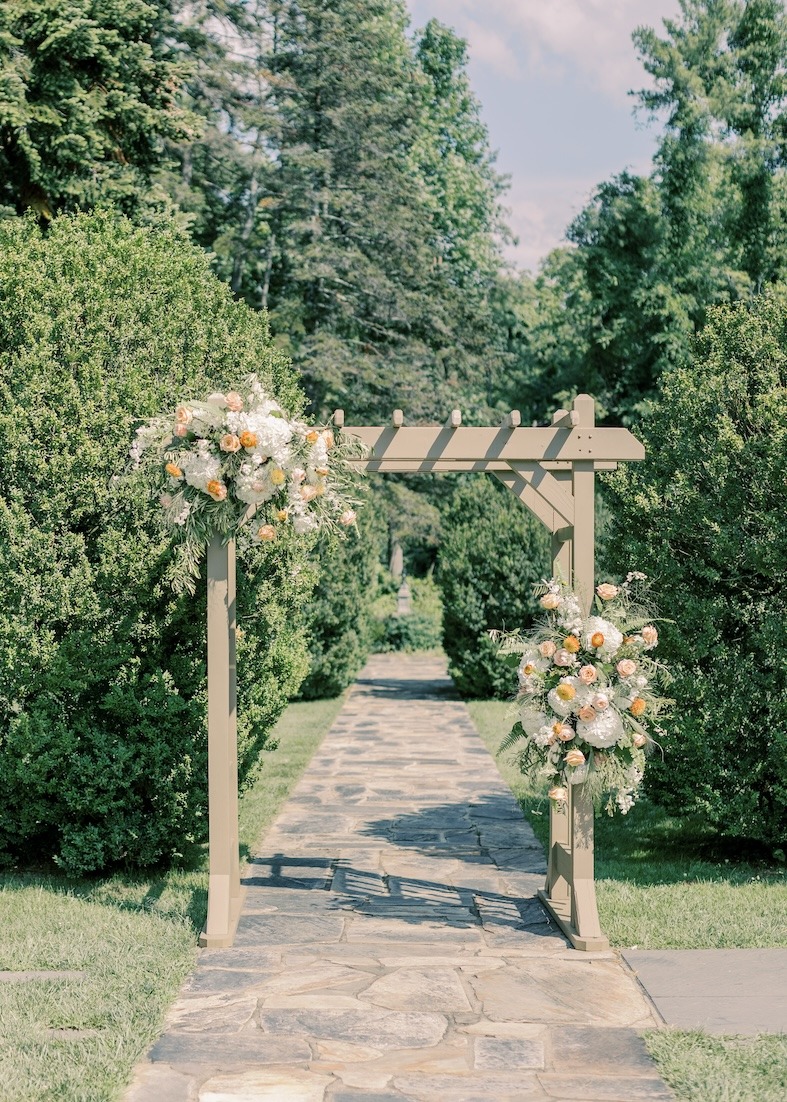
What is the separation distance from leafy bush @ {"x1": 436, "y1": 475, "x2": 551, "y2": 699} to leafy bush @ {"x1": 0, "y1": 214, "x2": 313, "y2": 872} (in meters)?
8.87

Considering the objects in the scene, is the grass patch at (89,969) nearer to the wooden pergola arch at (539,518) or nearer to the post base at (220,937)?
the post base at (220,937)

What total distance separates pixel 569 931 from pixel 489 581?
9.94m

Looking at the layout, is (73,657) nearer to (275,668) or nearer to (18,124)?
A: (275,668)

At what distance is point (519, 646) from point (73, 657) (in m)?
2.55

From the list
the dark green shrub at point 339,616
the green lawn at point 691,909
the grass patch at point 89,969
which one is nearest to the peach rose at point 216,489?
the grass patch at point 89,969

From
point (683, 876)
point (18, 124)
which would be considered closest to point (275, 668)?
point (683, 876)

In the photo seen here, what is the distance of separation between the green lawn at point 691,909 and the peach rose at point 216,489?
2646 millimetres

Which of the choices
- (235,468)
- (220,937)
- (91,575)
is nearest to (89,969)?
(220,937)

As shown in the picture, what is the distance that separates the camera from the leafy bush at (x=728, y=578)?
6773 mm

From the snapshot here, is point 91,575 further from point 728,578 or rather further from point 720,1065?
point 720,1065

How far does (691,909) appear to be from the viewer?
6.26 meters

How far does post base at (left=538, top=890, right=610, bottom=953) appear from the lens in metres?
5.67

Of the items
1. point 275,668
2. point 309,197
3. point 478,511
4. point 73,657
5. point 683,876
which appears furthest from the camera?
point 309,197

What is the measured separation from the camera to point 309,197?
74.9 feet
